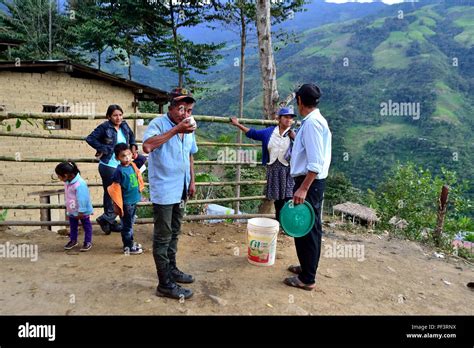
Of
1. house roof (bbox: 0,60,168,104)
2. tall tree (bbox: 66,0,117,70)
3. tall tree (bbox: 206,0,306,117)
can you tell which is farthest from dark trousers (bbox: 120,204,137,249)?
tall tree (bbox: 66,0,117,70)

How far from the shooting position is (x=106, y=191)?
406cm

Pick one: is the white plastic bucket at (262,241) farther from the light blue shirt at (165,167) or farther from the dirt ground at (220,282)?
the light blue shirt at (165,167)

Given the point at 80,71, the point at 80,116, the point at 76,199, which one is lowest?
the point at 76,199

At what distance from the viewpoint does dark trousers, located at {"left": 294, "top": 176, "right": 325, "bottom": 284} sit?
296cm

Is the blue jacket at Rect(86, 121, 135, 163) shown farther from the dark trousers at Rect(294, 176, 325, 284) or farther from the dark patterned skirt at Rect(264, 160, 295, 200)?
the dark trousers at Rect(294, 176, 325, 284)

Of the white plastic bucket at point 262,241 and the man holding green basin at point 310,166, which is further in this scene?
the white plastic bucket at point 262,241

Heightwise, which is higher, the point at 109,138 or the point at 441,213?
the point at 109,138

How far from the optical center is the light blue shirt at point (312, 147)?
279 centimetres

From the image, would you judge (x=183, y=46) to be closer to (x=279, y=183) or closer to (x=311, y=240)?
(x=279, y=183)

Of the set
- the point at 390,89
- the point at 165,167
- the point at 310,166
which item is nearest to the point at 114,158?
the point at 165,167

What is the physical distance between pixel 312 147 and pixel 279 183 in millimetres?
1251

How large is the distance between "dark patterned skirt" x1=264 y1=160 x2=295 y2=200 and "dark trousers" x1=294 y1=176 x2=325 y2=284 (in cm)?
93

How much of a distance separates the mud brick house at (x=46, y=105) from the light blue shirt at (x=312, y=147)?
6416 millimetres

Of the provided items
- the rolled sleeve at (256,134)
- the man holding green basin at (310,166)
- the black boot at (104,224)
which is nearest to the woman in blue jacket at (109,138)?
the black boot at (104,224)
